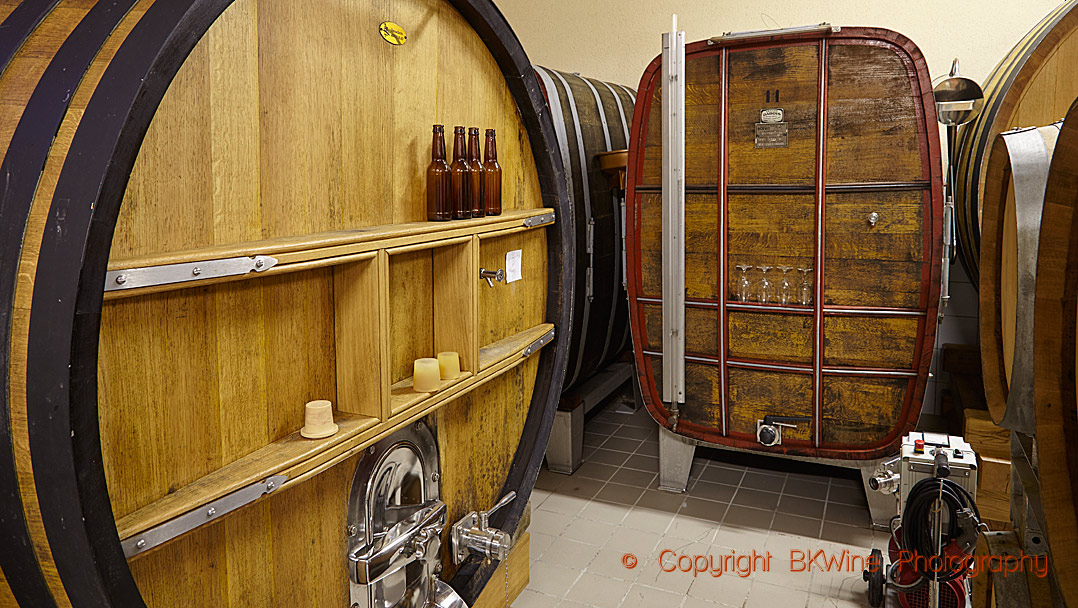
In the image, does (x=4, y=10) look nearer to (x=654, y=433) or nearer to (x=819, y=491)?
(x=819, y=491)

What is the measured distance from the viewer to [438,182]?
1995 mm

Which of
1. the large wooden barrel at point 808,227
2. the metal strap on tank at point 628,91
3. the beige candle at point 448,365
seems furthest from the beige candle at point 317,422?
the metal strap on tank at point 628,91

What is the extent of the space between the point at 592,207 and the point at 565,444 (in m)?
1.24

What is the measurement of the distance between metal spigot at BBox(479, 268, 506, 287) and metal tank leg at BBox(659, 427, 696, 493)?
1.69 metres

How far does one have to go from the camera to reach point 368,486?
187cm

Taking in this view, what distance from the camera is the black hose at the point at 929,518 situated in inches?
83.4

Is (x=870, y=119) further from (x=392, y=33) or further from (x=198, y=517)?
(x=198, y=517)

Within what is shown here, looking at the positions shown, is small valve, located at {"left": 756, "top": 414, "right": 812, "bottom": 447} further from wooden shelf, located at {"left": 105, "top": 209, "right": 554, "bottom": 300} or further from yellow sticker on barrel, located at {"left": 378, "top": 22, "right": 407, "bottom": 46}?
yellow sticker on barrel, located at {"left": 378, "top": 22, "right": 407, "bottom": 46}

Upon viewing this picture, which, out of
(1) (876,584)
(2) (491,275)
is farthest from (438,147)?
(1) (876,584)

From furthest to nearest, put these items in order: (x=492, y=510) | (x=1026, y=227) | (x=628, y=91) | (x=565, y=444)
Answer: (x=628, y=91), (x=565, y=444), (x=492, y=510), (x=1026, y=227)

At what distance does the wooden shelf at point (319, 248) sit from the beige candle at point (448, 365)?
1.04ft

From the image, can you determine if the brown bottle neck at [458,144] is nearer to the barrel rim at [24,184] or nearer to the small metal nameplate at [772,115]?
the barrel rim at [24,184]

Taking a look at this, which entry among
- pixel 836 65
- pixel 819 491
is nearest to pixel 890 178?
pixel 836 65

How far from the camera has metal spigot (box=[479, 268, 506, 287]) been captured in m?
2.33
